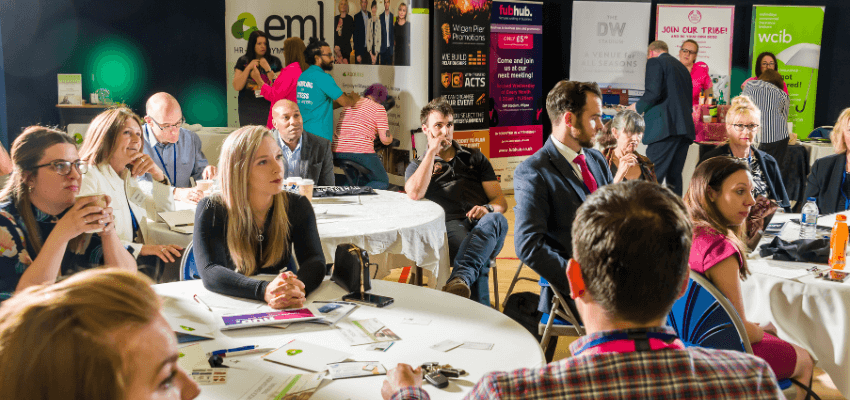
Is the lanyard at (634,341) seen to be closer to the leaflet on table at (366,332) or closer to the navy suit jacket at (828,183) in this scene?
the leaflet on table at (366,332)

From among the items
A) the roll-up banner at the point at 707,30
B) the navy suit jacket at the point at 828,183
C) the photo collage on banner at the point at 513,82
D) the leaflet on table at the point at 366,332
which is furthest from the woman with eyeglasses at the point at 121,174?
the roll-up banner at the point at 707,30

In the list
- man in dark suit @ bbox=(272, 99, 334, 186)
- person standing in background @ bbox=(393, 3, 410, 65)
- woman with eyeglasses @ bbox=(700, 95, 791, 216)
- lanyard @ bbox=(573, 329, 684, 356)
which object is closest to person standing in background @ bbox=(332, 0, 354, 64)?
person standing in background @ bbox=(393, 3, 410, 65)

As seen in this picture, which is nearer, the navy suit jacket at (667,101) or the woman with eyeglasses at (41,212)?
the woman with eyeglasses at (41,212)

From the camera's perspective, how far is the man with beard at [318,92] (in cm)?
598

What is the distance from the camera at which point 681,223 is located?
1.13 metres

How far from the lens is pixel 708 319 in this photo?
209 cm

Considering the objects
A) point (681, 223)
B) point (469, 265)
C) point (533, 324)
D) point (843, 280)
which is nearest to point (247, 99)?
point (469, 265)

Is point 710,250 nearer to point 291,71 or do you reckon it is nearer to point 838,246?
point 838,246

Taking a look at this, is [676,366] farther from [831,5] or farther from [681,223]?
[831,5]

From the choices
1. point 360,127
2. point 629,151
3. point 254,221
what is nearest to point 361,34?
point 360,127

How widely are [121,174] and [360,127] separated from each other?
3.00 metres

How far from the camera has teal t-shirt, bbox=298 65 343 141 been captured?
5977 mm

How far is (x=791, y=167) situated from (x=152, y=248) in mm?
6312

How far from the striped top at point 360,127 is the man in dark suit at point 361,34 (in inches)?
51.1
